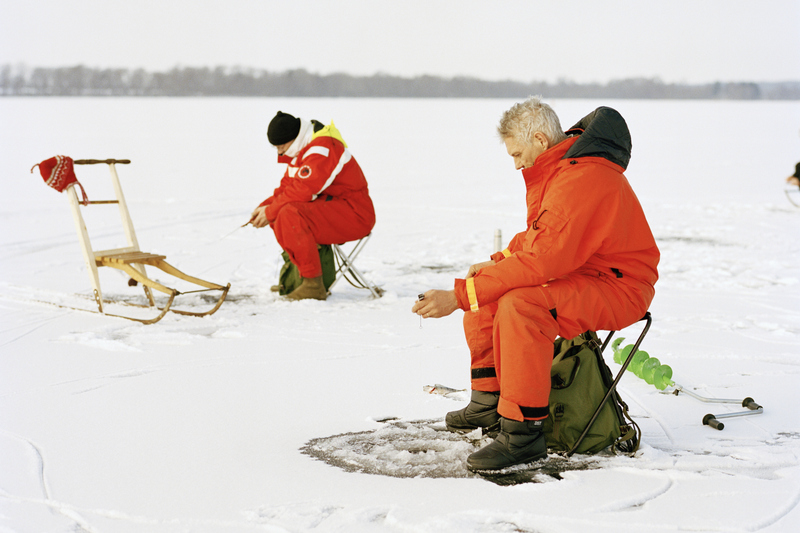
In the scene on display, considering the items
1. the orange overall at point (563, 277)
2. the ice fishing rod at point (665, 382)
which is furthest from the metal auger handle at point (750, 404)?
the orange overall at point (563, 277)

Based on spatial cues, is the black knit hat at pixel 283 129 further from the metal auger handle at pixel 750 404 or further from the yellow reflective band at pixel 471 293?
the metal auger handle at pixel 750 404

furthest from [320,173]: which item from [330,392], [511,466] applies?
[511,466]

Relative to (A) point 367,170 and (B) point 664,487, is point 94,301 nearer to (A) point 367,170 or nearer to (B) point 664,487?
(B) point 664,487

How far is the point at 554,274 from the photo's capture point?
2.42 meters

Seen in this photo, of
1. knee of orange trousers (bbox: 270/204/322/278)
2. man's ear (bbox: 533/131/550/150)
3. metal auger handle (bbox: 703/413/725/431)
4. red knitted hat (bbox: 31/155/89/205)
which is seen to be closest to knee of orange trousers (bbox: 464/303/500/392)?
man's ear (bbox: 533/131/550/150)

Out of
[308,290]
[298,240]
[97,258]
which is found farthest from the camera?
[308,290]

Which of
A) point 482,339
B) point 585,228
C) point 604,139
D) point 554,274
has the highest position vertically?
point 604,139

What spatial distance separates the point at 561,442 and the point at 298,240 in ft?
9.47

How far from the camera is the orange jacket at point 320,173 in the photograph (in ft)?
16.7

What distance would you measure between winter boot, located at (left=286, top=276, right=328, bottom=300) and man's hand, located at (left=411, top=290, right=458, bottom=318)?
279 cm

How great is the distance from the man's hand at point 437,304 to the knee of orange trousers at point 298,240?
271 centimetres

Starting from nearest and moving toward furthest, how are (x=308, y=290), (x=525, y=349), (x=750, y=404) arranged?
(x=525, y=349), (x=750, y=404), (x=308, y=290)

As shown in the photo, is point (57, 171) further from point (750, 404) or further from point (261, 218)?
point (750, 404)

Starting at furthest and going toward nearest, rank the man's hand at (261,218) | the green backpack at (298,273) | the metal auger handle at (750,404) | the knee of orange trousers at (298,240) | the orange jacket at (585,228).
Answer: the green backpack at (298,273) → the man's hand at (261,218) → the knee of orange trousers at (298,240) → the metal auger handle at (750,404) → the orange jacket at (585,228)
